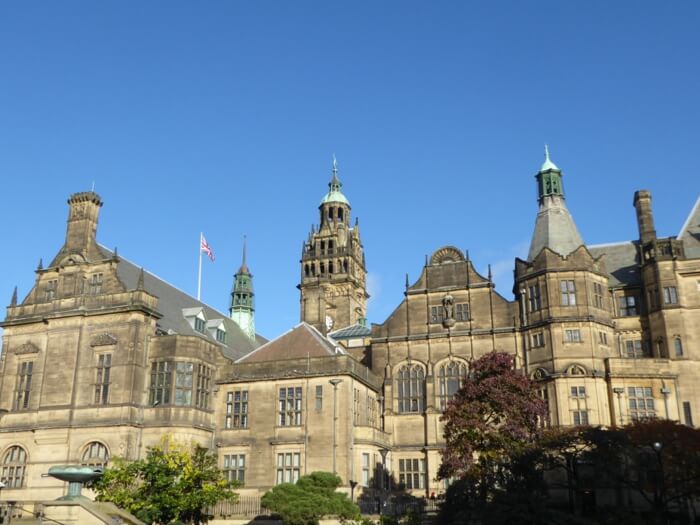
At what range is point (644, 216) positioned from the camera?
52.2 m

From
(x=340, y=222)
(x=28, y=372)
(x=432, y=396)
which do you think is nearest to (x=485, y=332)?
(x=432, y=396)

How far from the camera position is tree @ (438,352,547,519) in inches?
1308

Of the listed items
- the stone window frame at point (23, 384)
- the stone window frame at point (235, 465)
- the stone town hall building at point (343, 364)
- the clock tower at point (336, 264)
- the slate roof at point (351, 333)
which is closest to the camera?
the stone town hall building at point (343, 364)

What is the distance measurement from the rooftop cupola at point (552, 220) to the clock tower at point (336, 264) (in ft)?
109

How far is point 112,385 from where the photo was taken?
45.5 metres

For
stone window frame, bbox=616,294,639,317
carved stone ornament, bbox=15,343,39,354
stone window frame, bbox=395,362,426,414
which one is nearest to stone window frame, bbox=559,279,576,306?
stone window frame, bbox=616,294,639,317

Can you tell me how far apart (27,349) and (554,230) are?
3739 cm

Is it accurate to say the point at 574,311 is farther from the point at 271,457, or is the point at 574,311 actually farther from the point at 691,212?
the point at 271,457

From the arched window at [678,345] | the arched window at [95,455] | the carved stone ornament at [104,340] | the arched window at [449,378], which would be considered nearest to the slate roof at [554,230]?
the arched window at [678,345]

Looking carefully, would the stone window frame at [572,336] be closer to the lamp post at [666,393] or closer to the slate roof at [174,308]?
the lamp post at [666,393]

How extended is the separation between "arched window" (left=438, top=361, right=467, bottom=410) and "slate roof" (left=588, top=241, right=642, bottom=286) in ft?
41.6

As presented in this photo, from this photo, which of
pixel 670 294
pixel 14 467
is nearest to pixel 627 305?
pixel 670 294

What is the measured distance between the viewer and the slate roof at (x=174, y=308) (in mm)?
50625

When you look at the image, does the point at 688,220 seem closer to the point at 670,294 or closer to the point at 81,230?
the point at 670,294
